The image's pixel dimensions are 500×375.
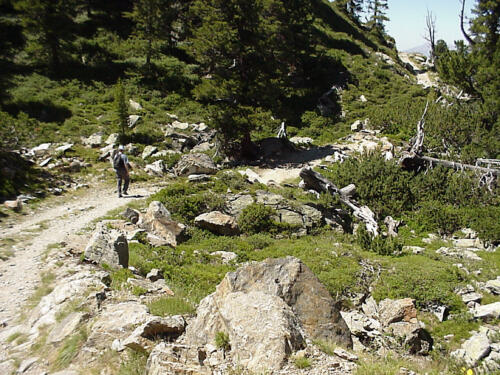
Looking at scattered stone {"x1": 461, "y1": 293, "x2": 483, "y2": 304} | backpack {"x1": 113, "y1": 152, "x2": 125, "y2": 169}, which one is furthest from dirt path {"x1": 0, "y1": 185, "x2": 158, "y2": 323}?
scattered stone {"x1": 461, "y1": 293, "x2": 483, "y2": 304}

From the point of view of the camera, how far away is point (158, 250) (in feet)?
32.8

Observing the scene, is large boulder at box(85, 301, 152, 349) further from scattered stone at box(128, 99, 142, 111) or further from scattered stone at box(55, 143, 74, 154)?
scattered stone at box(128, 99, 142, 111)

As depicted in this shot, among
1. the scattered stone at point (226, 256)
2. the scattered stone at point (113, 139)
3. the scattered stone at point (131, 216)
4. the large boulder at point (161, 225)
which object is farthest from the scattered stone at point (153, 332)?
the scattered stone at point (113, 139)

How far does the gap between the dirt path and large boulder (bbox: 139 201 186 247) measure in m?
2.02

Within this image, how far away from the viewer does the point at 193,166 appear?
17906 mm

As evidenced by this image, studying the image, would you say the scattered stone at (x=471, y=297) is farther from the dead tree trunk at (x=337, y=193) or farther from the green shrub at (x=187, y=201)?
the green shrub at (x=187, y=201)

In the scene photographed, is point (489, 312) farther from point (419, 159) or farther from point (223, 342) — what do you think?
point (419, 159)

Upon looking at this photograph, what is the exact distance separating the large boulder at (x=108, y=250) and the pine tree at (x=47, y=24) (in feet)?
74.7

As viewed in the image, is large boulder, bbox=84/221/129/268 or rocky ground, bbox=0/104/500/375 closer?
rocky ground, bbox=0/104/500/375

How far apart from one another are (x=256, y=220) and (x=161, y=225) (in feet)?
11.9

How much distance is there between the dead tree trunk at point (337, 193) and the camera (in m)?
14.4

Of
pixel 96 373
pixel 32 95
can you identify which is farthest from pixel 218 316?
pixel 32 95

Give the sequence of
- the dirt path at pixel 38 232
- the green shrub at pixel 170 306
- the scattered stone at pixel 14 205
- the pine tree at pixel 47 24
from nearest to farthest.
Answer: the green shrub at pixel 170 306 → the dirt path at pixel 38 232 → the scattered stone at pixel 14 205 → the pine tree at pixel 47 24

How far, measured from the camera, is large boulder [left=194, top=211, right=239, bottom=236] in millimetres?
12461
